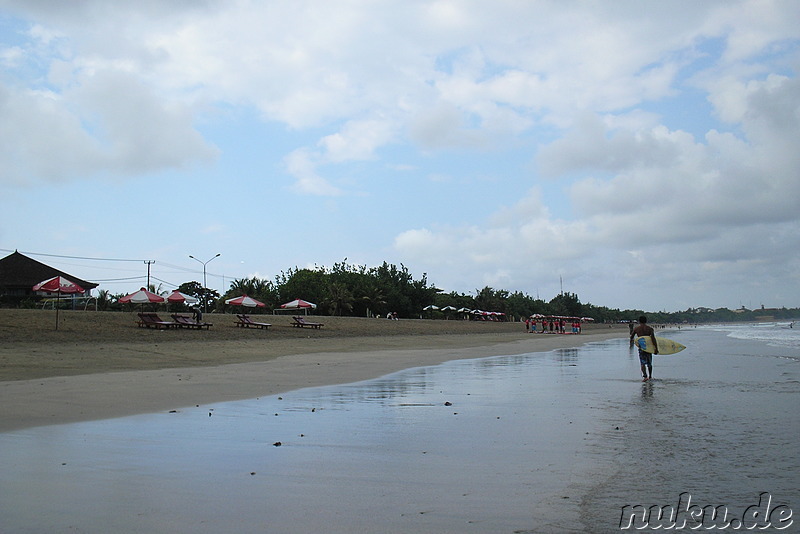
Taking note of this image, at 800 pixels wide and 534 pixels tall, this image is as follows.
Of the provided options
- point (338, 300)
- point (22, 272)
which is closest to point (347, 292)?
point (338, 300)

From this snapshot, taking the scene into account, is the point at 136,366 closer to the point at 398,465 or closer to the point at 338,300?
the point at 398,465

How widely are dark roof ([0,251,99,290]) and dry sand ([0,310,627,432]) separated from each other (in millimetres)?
34703

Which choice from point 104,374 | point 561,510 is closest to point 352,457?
point 561,510

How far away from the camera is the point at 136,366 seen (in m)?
19.2

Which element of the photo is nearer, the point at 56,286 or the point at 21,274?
the point at 56,286

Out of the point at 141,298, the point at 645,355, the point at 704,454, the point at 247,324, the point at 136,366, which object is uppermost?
the point at 141,298

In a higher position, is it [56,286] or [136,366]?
[56,286]

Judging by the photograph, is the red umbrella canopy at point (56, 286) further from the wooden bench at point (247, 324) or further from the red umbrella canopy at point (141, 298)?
the wooden bench at point (247, 324)

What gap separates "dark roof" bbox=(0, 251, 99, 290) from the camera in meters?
65.3

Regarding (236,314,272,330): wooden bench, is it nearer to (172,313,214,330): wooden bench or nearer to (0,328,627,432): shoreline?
(172,313,214,330): wooden bench

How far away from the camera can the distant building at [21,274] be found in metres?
64.7

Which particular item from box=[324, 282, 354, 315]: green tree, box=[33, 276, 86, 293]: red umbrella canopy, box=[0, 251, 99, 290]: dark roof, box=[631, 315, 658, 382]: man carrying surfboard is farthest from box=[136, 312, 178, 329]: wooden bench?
box=[324, 282, 354, 315]: green tree

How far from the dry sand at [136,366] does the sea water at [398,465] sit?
144cm

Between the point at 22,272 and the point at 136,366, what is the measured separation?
58.1 m
